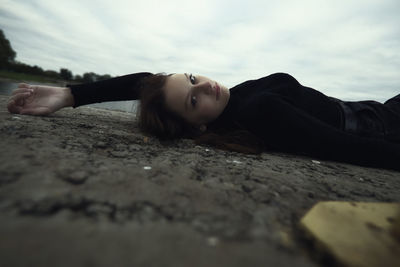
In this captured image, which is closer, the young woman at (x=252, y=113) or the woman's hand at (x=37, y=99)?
the young woman at (x=252, y=113)

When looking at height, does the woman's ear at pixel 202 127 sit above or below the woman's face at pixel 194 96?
below

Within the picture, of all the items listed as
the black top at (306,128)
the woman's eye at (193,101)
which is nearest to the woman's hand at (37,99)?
the woman's eye at (193,101)

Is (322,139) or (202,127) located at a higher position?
(322,139)

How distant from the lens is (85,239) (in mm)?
320

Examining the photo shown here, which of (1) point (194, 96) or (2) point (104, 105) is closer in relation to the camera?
(1) point (194, 96)

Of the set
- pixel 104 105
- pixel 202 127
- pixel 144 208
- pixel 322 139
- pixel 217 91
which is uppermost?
pixel 217 91

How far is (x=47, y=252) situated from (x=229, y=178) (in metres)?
0.54

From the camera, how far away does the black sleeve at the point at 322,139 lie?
115cm

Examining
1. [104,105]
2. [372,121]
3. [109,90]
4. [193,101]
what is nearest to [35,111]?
[109,90]

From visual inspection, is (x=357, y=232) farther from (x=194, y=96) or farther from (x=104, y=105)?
(x=104, y=105)

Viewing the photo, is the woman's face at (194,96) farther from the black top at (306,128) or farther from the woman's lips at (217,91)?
the black top at (306,128)

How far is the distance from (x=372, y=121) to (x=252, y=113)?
3.30 ft

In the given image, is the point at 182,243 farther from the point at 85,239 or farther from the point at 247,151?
the point at 247,151

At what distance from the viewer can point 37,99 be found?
1411 millimetres
